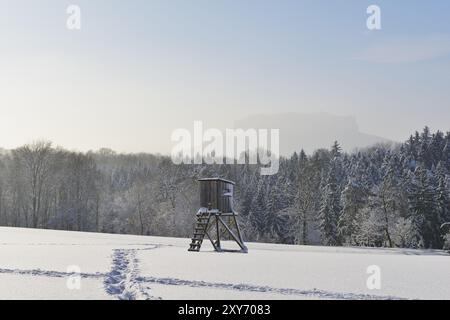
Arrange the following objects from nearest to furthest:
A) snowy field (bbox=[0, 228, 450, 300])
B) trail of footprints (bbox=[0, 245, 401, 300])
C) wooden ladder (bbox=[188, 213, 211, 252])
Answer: trail of footprints (bbox=[0, 245, 401, 300]) < snowy field (bbox=[0, 228, 450, 300]) < wooden ladder (bbox=[188, 213, 211, 252])

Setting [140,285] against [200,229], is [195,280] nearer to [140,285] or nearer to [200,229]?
[140,285]

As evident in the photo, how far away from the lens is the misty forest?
55562 mm

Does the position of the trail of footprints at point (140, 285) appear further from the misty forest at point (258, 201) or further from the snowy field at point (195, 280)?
the misty forest at point (258, 201)

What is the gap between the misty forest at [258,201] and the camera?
182 feet

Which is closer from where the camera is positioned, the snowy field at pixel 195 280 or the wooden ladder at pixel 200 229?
the snowy field at pixel 195 280

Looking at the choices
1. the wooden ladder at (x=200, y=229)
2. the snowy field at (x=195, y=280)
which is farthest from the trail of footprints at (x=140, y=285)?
the wooden ladder at (x=200, y=229)

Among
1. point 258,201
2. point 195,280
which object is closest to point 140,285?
point 195,280

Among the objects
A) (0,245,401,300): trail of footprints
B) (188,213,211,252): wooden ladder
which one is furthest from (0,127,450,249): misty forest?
(0,245,401,300): trail of footprints

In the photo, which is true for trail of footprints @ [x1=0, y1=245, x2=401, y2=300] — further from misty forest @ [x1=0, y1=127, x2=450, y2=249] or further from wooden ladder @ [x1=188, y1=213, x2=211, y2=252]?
misty forest @ [x1=0, y1=127, x2=450, y2=249]

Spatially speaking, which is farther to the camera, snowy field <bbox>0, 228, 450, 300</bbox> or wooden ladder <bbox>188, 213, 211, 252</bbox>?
wooden ladder <bbox>188, 213, 211, 252</bbox>

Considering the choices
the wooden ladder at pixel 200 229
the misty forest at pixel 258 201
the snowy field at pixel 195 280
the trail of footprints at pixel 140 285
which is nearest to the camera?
the trail of footprints at pixel 140 285
